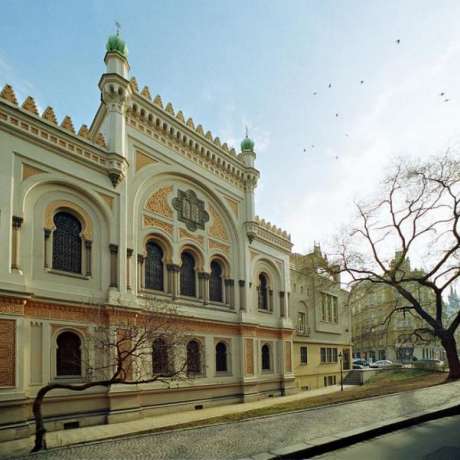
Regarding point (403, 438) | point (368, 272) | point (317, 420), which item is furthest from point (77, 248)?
point (368, 272)

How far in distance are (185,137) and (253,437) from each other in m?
17.4

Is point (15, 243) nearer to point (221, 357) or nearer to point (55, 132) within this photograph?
point (55, 132)

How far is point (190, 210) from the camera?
75.6 feet

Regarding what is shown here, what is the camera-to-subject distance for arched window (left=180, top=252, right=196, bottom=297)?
2203cm

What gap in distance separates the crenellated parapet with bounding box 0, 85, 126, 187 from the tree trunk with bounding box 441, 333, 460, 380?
19213mm

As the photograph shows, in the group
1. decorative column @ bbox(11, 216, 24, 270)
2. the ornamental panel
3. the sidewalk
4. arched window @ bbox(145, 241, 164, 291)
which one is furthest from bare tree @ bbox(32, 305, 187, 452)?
the ornamental panel

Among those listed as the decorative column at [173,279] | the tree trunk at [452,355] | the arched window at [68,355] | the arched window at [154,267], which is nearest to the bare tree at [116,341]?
the arched window at [68,355]

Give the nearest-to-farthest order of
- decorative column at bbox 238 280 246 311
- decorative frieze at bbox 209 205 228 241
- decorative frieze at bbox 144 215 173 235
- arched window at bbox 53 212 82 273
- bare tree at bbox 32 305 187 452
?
bare tree at bbox 32 305 187 452 → arched window at bbox 53 212 82 273 → decorative frieze at bbox 144 215 173 235 → decorative frieze at bbox 209 205 228 241 → decorative column at bbox 238 280 246 311

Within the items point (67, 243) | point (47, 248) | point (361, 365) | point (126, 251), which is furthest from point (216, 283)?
point (361, 365)

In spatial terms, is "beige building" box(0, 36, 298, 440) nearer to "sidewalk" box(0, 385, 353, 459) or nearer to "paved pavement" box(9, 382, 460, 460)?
"sidewalk" box(0, 385, 353, 459)

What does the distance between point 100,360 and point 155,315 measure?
365 centimetres

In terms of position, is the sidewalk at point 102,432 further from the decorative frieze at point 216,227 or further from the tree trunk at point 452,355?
the tree trunk at point 452,355

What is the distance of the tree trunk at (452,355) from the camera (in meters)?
21.6

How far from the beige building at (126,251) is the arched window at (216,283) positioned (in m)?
0.10
